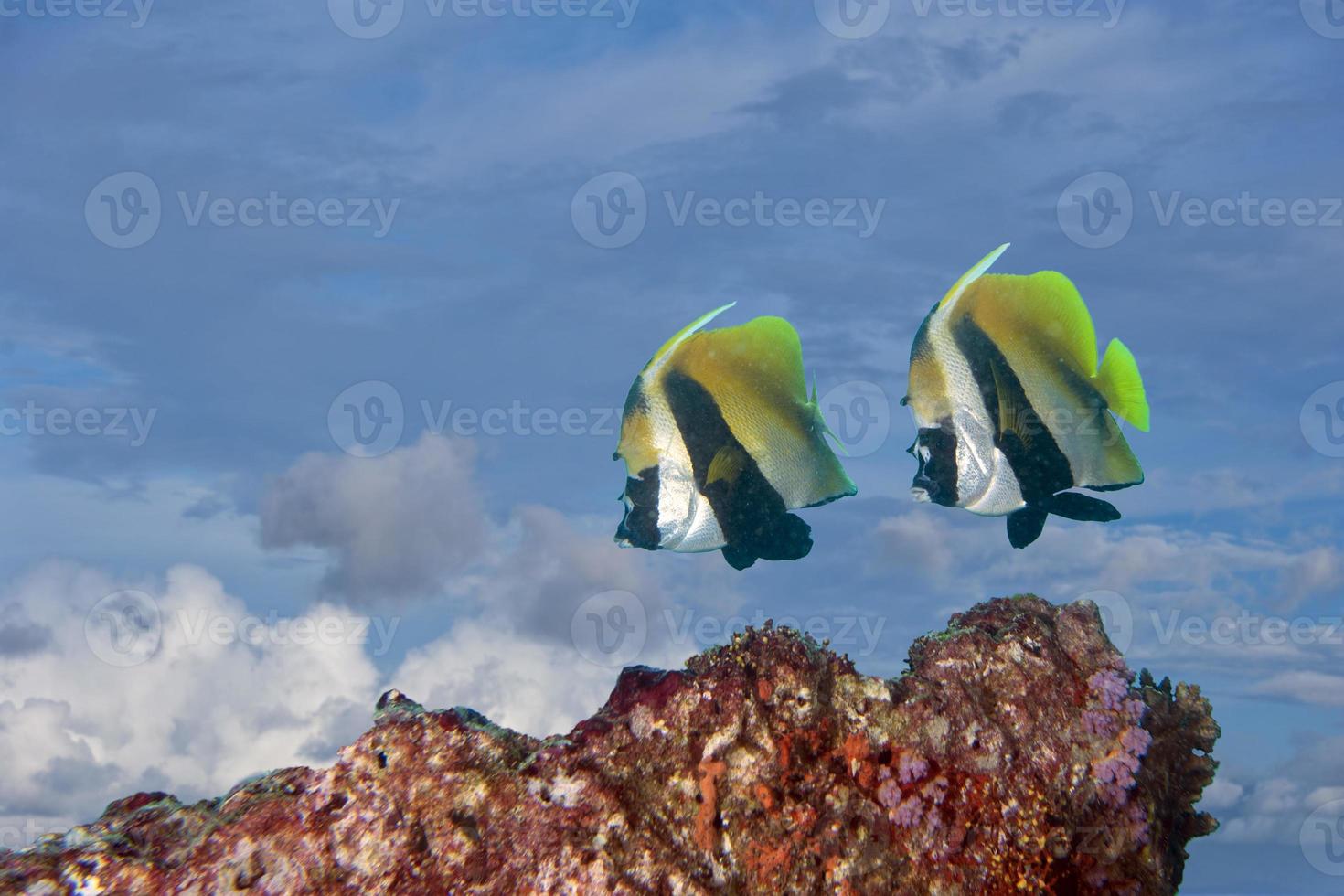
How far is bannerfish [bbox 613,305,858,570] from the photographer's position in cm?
529

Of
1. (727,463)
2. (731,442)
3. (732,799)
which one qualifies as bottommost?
(732,799)

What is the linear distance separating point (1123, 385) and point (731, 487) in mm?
2193

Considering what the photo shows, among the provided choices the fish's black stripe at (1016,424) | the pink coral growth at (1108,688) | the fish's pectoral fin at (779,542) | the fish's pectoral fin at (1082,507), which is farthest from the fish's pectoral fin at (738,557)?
the pink coral growth at (1108,688)

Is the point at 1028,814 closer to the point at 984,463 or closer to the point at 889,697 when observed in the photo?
the point at 889,697

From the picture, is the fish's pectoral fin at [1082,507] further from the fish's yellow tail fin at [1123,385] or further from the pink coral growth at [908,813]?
the pink coral growth at [908,813]

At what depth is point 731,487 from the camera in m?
5.39

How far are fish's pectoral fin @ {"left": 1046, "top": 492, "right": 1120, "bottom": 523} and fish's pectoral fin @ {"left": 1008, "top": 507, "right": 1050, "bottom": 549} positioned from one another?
0.08m

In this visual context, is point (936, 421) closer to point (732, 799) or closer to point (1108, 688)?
point (1108, 688)

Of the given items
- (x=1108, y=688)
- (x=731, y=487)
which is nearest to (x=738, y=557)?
(x=731, y=487)

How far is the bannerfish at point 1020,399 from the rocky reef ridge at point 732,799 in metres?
1.15

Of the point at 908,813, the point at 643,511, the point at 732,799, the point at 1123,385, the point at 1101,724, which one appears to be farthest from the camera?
the point at 643,511

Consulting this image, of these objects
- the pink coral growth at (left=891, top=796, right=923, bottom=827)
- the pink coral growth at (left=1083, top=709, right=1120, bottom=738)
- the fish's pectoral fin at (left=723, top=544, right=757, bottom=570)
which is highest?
the fish's pectoral fin at (left=723, top=544, right=757, bottom=570)

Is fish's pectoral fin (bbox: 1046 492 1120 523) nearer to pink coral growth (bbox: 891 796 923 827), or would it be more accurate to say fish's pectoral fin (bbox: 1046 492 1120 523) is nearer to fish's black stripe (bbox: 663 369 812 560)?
fish's black stripe (bbox: 663 369 812 560)

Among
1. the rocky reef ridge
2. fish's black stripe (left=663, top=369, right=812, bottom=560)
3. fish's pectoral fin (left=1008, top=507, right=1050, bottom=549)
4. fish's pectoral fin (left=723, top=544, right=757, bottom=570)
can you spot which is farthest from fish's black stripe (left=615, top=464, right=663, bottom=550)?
fish's pectoral fin (left=1008, top=507, right=1050, bottom=549)
